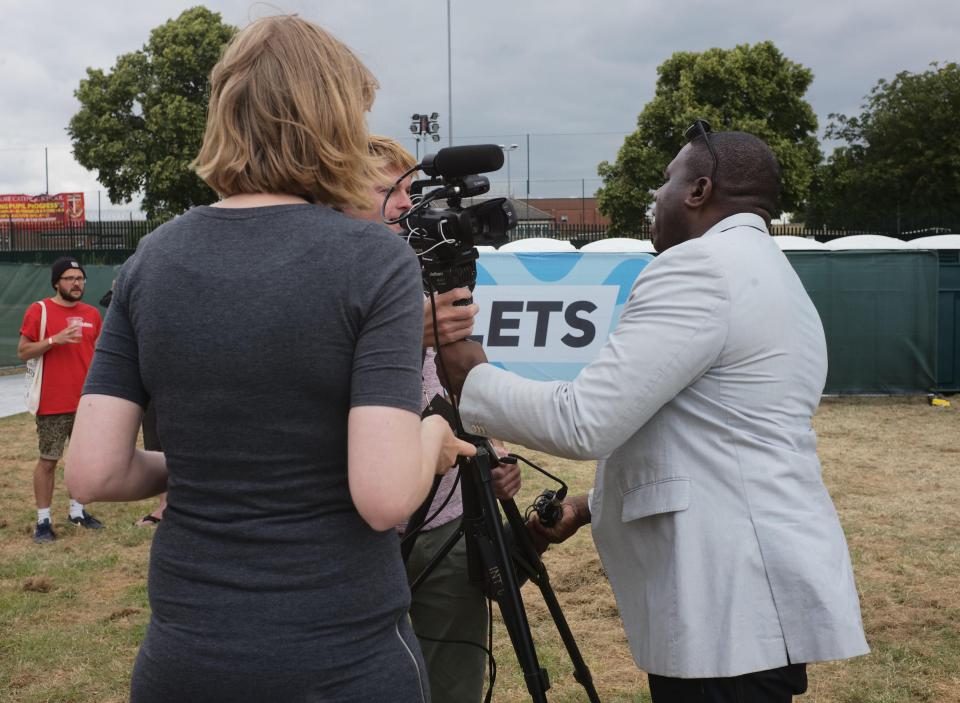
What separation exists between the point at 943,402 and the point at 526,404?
12196mm

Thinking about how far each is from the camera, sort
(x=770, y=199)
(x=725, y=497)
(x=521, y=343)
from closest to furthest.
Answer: (x=725, y=497), (x=770, y=199), (x=521, y=343)

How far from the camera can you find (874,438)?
10281 millimetres

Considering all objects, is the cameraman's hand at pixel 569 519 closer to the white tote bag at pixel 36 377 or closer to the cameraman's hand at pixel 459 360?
the cameraman's hand at pixel 459 360

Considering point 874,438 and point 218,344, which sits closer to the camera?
point 218,344

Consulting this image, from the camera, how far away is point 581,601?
5.29 metres

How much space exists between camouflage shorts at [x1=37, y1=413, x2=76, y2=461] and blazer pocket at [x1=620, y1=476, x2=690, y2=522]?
5.94 metres

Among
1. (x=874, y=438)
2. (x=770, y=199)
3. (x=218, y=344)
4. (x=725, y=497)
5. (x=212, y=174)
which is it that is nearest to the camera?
(x=218, y=344)

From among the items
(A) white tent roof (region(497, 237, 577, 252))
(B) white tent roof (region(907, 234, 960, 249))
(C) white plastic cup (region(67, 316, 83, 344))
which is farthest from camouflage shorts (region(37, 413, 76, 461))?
(B) white tent roof (region(907, 234, 960, 249))

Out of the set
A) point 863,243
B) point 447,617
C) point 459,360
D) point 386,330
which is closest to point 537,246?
point 863,243

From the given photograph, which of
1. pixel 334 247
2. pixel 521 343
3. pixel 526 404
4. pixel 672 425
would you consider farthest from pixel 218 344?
pixel 521 343

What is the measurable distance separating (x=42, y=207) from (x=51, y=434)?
57437 mm

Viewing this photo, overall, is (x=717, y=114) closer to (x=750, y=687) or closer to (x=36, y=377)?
(x=36, y=377)

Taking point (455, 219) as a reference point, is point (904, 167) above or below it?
above

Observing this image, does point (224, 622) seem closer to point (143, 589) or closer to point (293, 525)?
point (293, 525)
